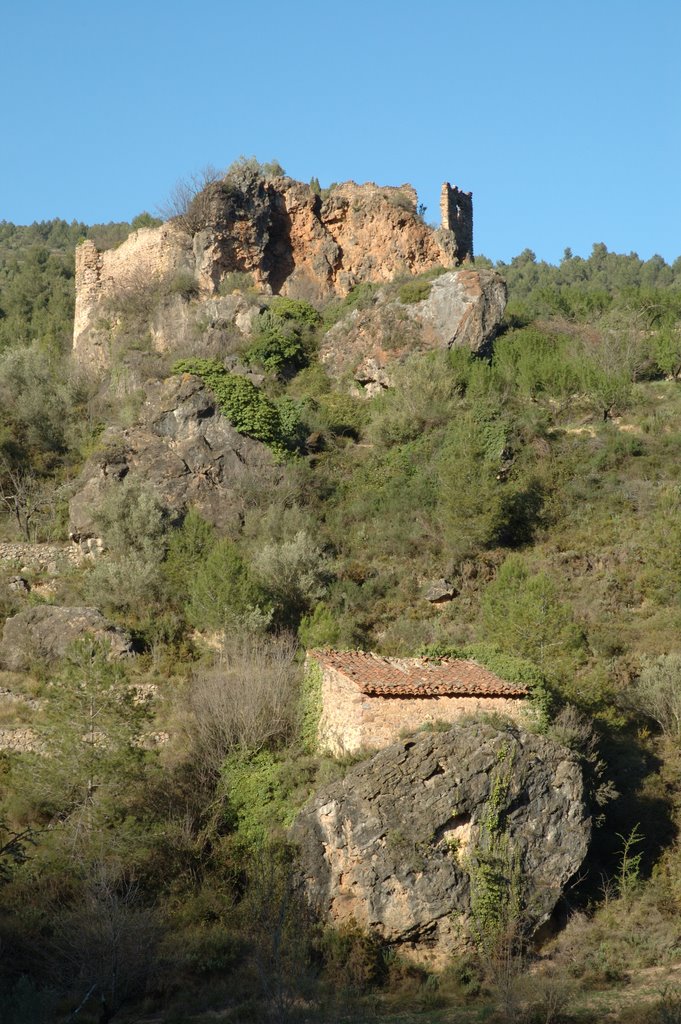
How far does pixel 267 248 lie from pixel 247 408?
1058 cm

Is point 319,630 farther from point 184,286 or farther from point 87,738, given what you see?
point 184,286

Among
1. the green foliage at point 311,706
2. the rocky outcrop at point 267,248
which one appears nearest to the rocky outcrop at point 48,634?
the green foliage at point 311,706

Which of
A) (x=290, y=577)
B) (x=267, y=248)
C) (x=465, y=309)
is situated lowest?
(x=290, y=577)

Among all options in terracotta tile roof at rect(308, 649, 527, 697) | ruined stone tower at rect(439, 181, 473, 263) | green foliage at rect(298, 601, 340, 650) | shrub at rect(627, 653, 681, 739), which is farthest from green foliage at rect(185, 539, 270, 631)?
ruined stone tower at rect(439, 181, 473, 263)

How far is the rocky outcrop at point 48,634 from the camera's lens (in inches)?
989

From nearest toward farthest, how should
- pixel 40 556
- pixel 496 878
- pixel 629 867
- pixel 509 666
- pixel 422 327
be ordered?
pixel 496 878
pixel 629 867
pixel 509 666
pixel 40 556
pixel 422 327

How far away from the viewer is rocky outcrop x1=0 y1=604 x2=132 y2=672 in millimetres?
25109

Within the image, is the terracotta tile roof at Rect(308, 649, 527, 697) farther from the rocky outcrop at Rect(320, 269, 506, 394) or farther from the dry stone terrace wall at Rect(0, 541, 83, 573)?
the rocky outcrop at Rect(320, 269, 506, 394)

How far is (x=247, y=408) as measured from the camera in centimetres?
3288

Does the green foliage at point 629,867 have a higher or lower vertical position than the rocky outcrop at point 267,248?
lower

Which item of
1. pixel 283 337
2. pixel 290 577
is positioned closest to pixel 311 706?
pixel 290 577

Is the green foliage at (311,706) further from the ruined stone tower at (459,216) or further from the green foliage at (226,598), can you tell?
the ruined stone tower at (459,216)

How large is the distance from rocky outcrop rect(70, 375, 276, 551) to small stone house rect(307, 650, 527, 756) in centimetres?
1153

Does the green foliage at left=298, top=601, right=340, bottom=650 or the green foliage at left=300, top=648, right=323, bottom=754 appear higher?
the green foliage at left=298, top=601, right=340, bottom=650
